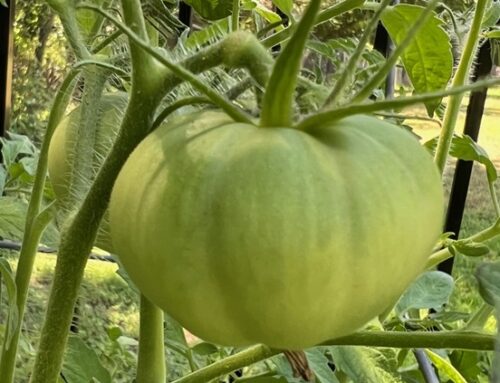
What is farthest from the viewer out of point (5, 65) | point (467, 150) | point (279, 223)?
point (5, 65)

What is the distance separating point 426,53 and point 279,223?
0.22m

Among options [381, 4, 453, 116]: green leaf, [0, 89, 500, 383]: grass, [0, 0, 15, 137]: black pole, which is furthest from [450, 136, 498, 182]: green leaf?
[0, 0, 15, 137]: black pole

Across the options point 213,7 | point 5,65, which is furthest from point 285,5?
point 5,65

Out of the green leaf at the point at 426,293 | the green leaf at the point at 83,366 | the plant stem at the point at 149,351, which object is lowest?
the green leaf at the point at 83,366

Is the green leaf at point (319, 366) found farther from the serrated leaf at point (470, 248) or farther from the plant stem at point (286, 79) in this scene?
the plant stem at point (286, 79)

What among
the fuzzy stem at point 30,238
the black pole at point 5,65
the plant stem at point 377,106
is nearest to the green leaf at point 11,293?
the fuzzy stem at point 30,238

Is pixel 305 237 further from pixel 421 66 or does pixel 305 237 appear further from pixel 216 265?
pixel 421 66

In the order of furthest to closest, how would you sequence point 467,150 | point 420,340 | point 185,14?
1. point 185,14
2. point 467,150
3. point 420,340

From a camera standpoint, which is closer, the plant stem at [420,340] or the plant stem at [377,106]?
the plant stem at [377,106]

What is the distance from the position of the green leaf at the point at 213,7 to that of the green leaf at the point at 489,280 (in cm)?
20

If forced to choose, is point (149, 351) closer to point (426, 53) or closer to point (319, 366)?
point (319, 366)

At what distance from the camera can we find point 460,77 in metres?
0.49

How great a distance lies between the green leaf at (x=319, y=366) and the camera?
1.52 feet

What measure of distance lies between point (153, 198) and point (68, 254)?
0.33 feet
